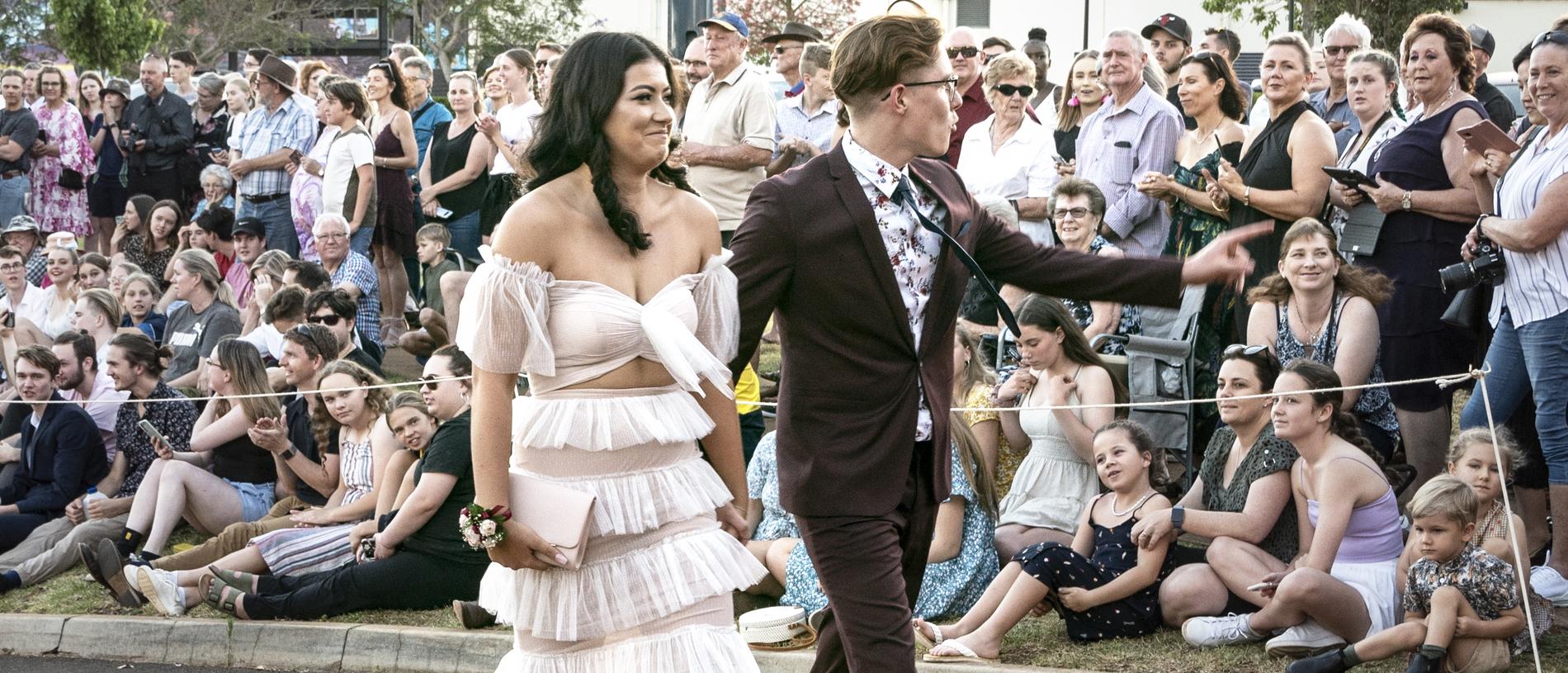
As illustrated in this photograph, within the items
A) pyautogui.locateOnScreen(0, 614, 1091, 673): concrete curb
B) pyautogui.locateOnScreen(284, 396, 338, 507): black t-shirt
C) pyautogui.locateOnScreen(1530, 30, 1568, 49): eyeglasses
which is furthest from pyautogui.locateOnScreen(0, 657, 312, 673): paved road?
pyautogui.locateOnScreen(1530, 30, 1568, 49): eyeglasses

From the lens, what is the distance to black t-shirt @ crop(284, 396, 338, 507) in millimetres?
8852

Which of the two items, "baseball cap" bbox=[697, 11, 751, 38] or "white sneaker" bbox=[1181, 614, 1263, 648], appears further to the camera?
"baseball cap" bbox=[697, 11, 751, 38]

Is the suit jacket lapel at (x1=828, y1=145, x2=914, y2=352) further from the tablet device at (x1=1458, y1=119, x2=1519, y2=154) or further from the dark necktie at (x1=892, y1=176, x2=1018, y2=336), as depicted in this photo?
the tablet device at (x1=1458, y1=119, x2=1519, y2=154)

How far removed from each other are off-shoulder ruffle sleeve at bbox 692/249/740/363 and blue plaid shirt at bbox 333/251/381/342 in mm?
7713

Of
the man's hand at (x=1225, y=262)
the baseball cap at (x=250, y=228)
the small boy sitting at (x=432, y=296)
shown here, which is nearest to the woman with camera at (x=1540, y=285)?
the man's hand at (x=1225, y=262)

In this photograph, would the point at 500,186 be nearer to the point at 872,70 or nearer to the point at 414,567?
the point at 414,567

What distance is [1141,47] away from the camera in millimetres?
9148

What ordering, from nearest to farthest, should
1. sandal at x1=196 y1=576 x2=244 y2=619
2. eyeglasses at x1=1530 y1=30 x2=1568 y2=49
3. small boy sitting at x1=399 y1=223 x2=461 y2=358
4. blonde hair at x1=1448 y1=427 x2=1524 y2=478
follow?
blonde hair at x1=1448 y1=427 x2=1524 y2=478, eyeglasses at x1=1530 y1=30 x2=1568 y2=49, sandal at x1=196 y1=576 x2=244 y2=619, small boy sitting at x1=399 y1=223 x2=461 y2=358

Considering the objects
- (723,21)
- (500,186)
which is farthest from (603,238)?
(500,186)

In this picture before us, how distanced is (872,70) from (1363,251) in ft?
13.1

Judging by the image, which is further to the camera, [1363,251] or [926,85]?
[1363,251]

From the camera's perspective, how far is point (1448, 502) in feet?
19.0

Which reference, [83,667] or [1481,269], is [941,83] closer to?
[1481,269]

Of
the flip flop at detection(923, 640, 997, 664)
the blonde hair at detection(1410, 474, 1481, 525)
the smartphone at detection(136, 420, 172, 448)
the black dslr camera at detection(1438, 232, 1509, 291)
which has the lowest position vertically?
the flip flop at detection(923, 640, 997, 664)
